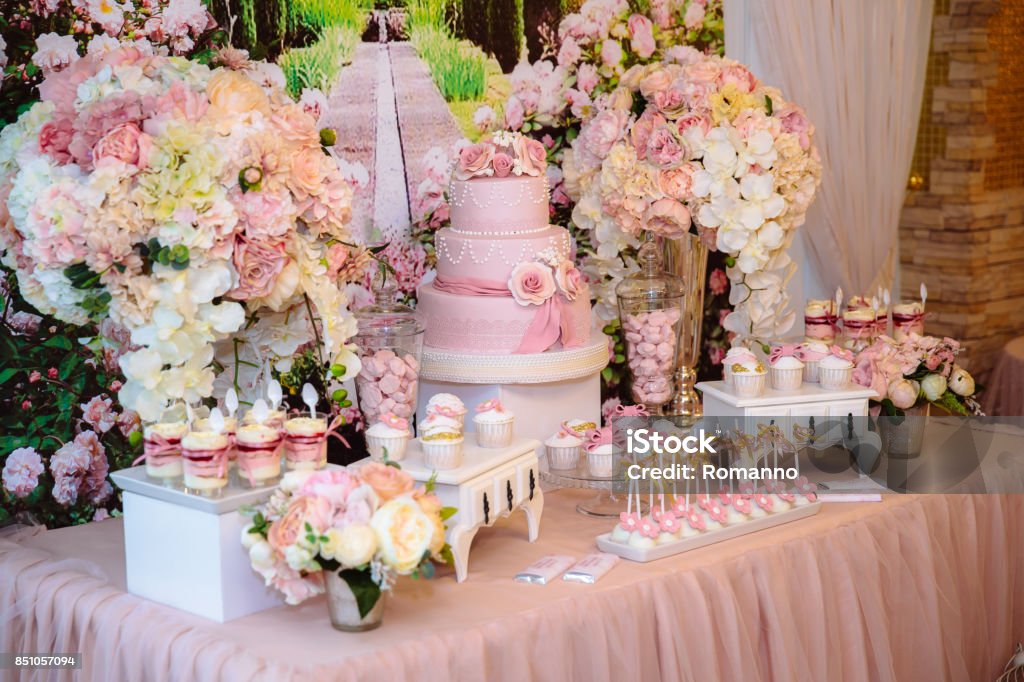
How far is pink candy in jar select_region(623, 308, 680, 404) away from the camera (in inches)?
120

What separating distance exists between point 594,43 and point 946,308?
2294mm

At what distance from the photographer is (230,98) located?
88.0 inches

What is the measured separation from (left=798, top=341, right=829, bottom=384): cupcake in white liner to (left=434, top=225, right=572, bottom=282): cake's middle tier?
0.62 m

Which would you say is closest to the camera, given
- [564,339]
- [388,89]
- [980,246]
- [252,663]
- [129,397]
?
[252,663]

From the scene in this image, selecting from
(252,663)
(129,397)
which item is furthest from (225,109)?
(252,663)

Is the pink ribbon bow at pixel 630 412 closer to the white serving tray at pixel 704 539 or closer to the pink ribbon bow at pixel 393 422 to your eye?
the white serving tray at pixel 704 539

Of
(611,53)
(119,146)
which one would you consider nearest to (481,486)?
(119,146)

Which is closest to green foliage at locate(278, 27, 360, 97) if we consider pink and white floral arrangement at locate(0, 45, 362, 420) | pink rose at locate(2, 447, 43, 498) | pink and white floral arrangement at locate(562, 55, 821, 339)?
pink and white floral arrangement at locate(562, 55, 821, 339)

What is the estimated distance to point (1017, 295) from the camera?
5.41 m

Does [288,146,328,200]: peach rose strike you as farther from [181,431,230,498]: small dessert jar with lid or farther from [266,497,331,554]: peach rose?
[266,497,331,554]: peach rose

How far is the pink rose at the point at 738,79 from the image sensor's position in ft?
10.2

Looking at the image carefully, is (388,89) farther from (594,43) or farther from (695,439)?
(695,439)

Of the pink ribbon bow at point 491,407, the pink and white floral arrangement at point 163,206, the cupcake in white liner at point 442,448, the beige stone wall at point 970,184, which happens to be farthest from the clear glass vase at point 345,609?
the beige stone wall at point 970,184

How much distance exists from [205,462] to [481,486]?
1.75 feet
